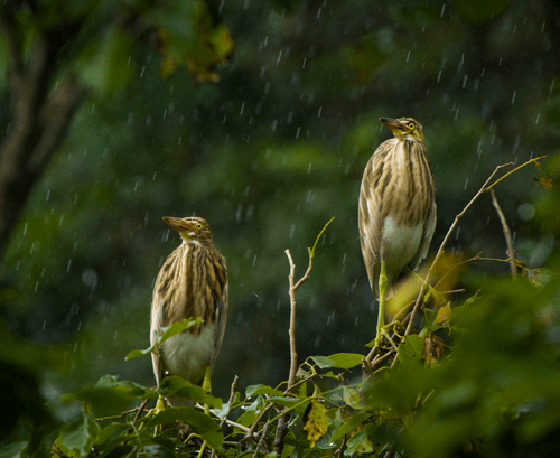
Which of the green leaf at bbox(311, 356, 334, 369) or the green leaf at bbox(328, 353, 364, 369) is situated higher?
the green leaf at bbox(311, 356, 334, 369)

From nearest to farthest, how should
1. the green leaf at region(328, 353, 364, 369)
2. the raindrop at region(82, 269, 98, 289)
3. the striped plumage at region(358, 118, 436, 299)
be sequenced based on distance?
the green leaf at region(328, 353, 364, 369) < the striped plumage at region(358, 118, 436, 299) < the raindrop at region(82, 269, 98, 289)

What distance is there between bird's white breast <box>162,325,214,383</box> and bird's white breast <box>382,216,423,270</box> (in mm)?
852

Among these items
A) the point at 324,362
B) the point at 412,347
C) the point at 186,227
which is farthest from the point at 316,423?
the point at 186,227

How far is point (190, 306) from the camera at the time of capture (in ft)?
8.43

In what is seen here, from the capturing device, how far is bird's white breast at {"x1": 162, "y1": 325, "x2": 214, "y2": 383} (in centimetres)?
253

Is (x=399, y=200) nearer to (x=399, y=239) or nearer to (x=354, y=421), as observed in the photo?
(x=399, y=239)

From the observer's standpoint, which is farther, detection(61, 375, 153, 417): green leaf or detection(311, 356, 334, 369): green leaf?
detection(311, 356, 334, 369): green leaf

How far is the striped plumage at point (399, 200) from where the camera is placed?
266 cm

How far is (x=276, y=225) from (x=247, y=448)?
4331 mm

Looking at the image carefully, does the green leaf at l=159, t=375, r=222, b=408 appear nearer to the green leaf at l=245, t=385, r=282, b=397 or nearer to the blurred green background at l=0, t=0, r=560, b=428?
the green leaf at l=245, t=385, r=282, b=397

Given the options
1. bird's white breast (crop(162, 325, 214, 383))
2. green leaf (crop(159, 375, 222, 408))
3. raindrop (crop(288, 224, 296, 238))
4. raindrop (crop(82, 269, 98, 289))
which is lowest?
raindrop (crop(82, 269, 98, 289))

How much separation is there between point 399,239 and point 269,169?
3.25 meters

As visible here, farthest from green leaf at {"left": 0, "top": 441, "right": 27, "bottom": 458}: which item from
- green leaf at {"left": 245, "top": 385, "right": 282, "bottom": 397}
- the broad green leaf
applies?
the broad green leaf

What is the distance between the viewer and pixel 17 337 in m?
0.60
